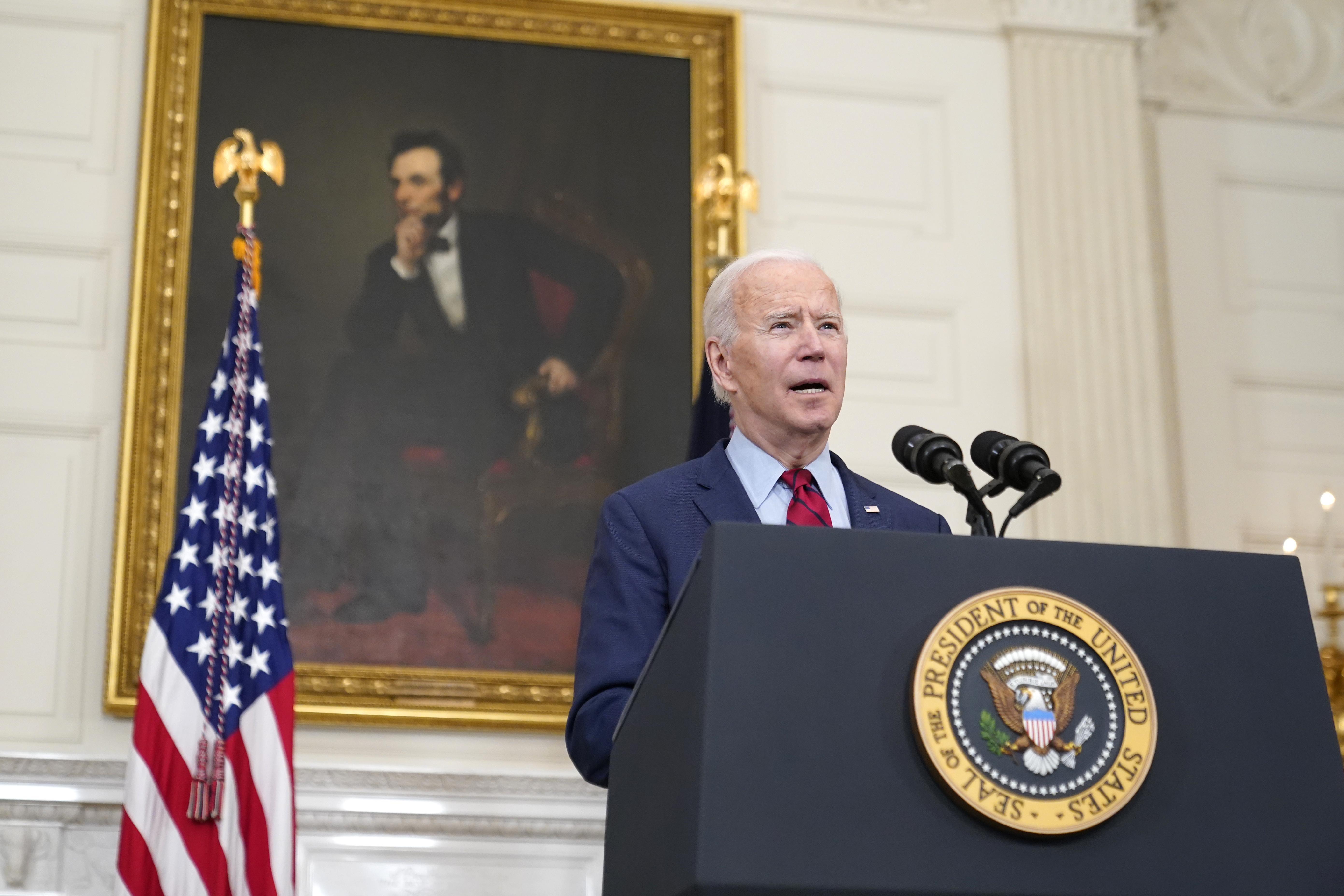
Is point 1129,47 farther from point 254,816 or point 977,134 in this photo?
point 254,816

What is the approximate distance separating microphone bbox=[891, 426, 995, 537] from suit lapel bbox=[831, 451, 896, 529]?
17 cm

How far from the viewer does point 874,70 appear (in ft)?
20.7

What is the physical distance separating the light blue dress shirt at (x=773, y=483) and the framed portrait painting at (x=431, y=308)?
295cm

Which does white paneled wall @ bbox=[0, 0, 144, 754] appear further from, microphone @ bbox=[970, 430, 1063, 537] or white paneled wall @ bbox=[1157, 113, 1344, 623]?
white paneled wall @ bbox=[1157, 113, 1344, 623]

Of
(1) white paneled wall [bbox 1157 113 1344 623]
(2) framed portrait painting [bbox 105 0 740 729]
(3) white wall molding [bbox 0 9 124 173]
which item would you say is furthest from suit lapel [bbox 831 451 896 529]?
(3) white wall molding [bbox 0 9 124 173]

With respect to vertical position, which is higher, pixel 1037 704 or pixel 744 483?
pixel 744 483

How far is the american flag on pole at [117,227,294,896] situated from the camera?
14.0ft

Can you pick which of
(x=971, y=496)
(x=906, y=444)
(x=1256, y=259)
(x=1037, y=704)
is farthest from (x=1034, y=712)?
(x=1256, y=259)

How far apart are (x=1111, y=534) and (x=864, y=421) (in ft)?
3.45

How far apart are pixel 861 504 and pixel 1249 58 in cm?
519

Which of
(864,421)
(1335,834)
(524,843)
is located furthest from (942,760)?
(864,421)

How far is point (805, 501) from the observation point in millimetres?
2482

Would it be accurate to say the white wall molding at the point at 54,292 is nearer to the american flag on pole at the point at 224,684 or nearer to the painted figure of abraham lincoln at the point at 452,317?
the painted figure of abraham lincoln at the point at 452,317

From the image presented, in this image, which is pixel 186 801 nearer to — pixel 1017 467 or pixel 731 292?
pixel 731 292
